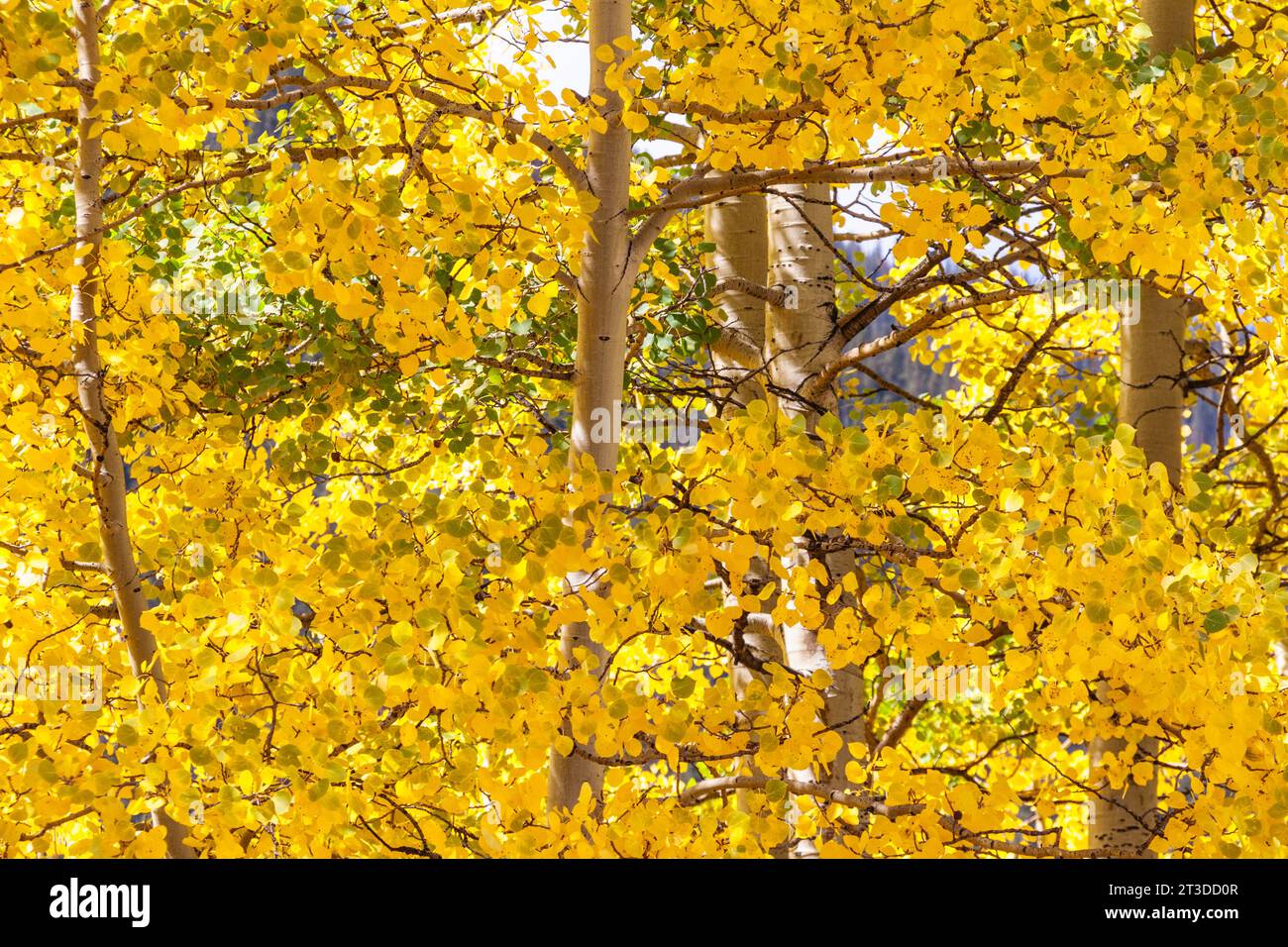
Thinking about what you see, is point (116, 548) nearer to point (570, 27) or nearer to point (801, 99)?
point (801, 99)

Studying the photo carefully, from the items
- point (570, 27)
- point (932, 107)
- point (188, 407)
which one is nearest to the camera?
point (932, 107)

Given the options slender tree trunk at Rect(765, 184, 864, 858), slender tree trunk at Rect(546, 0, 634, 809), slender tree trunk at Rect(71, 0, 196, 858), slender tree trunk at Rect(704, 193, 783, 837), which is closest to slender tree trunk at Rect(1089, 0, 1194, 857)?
slender tree trunk at Rect(765, 184, 864, 858)

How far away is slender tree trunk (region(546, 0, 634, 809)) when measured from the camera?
9.24 feet

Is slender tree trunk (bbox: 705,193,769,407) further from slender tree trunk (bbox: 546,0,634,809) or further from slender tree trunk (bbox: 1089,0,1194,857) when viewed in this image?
slender tree trunk (bbox: 546,0,634,809)

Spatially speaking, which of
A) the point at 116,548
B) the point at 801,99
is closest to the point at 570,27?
the point at 801,99

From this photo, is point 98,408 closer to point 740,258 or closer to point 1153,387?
point 740,258

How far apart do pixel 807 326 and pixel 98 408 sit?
2564 millimetres

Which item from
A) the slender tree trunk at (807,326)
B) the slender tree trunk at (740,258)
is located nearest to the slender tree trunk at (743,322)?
the slender tree trunk at (740,258)

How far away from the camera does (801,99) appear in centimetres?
264

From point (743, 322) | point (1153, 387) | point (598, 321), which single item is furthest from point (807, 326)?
point (598, 321)

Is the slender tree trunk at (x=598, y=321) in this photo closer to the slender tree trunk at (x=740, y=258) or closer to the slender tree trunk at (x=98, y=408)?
the slender tree trunk at (x=98, y=408)

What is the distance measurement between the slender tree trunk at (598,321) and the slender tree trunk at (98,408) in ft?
3.25

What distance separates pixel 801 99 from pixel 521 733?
158cm

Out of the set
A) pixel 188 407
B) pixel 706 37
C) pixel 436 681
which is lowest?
pixel 436 681
